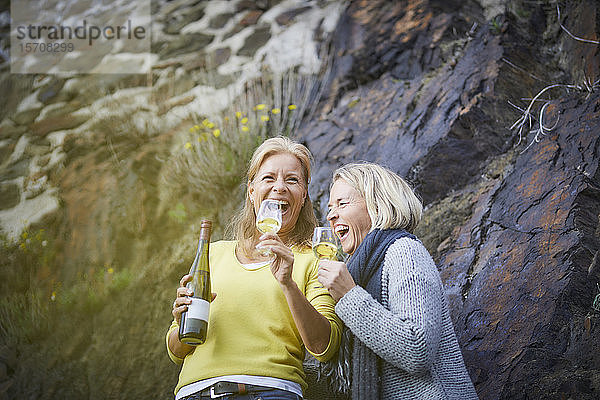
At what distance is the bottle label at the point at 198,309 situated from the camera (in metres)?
1.74

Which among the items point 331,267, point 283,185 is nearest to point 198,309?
point 331,267

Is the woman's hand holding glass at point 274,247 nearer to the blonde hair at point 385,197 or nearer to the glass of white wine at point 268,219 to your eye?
the glass of white wine at point 268,219

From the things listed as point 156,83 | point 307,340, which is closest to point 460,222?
point 307,340

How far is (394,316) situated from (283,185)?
62cm

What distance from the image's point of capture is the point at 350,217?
2.03 metres

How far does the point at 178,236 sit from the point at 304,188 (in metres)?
1.77

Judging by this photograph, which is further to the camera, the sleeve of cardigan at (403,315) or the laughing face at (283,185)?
the laughing face at (283,185)

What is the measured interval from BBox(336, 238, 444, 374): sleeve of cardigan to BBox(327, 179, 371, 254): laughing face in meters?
0.26

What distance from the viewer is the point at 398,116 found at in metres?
3.46

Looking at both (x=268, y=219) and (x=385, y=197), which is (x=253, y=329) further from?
(x=385, y=197)

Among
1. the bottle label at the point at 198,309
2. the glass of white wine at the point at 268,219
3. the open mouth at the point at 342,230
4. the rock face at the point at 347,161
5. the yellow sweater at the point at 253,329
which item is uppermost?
the glass of white wine at the point at 268,219

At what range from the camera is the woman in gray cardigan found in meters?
1.66

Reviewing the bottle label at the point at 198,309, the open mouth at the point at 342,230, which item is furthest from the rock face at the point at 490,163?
the bottle label at the point at 198,309

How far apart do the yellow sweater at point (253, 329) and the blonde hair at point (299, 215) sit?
0.17 meters
